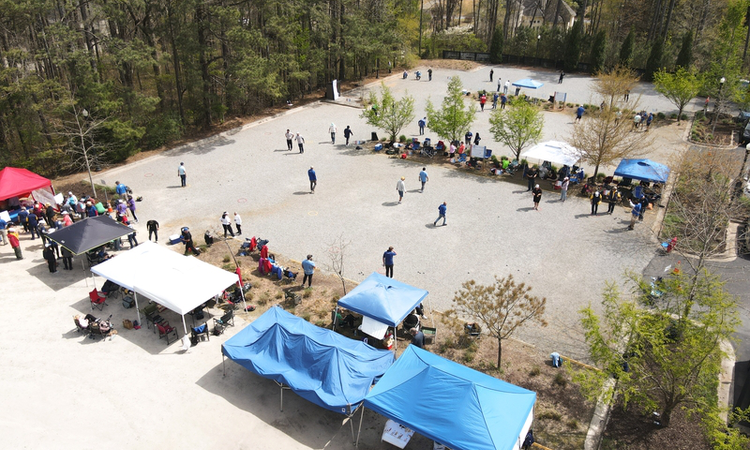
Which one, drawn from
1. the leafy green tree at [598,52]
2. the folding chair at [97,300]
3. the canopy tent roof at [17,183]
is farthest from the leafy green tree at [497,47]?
the folding chair at [97,300]

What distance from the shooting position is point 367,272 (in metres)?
17.9

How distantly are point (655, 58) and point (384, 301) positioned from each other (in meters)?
41.5

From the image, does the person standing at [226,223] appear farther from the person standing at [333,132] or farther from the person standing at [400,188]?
the person standing at [333,132]

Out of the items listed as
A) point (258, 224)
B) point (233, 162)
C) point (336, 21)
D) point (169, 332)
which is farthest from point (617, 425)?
point (336, 21)

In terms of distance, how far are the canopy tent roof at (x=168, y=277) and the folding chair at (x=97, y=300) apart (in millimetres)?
724

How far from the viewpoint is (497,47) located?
52.1 meters

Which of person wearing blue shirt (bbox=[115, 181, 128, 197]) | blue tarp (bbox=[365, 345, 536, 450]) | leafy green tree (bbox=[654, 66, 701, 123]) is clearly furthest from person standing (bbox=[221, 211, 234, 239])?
leafy green tree (bbox=[654, 66, 701, 123])

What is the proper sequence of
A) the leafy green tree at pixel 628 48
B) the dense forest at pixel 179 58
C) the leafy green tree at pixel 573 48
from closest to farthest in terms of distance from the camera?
the dense forest at pixel 179 58, the leafy green tree at pixel 628 48, the leafy green tree at pixel 573 48

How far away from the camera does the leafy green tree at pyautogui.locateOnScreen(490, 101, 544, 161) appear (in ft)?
85.1

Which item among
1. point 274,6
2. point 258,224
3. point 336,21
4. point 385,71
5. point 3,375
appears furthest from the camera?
point 385,71

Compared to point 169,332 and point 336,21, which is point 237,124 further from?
point 169,332

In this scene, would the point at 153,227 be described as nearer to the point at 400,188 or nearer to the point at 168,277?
the point at 168,277

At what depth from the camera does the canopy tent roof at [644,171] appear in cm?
2300

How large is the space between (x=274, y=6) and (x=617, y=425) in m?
30.4
